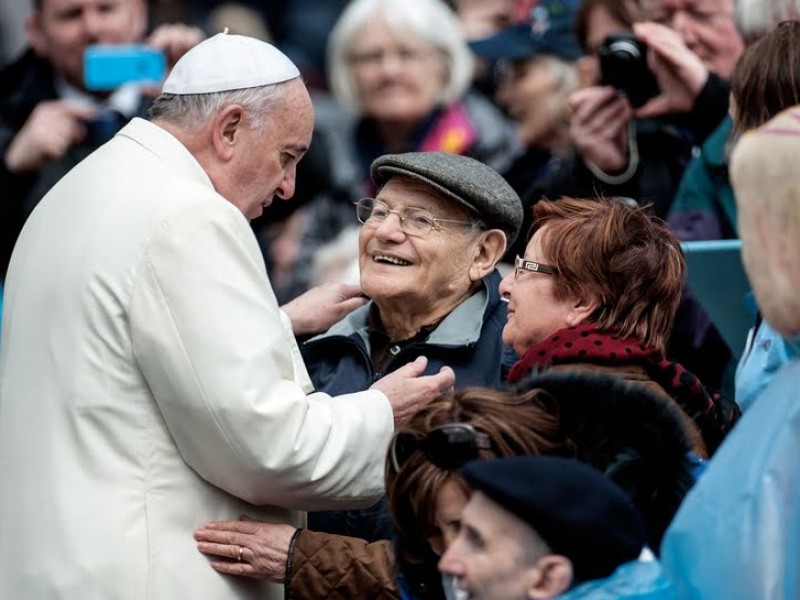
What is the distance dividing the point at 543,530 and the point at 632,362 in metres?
0.87

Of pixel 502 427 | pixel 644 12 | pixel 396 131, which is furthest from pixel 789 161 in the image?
pixel 396 131

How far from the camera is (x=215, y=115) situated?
3.68m

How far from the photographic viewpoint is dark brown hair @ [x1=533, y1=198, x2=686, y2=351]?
12.0ft

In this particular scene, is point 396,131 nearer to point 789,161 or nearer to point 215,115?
point 215,115

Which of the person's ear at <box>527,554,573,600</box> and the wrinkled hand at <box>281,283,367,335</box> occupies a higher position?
the person's ear at <box>527,554,573,600</box>

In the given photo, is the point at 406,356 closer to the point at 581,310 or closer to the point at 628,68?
the point at 581,310

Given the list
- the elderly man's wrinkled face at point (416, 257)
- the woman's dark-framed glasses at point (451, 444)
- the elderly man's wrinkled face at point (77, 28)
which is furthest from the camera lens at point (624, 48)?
the woman's dark-framed glasses at point (451, 444)

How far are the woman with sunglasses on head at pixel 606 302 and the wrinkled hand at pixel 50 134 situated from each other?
8.74 feet

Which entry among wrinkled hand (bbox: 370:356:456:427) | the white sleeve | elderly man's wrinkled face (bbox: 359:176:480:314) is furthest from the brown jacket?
elderly man's wrinkled face (bbox: 359:176:480:314)

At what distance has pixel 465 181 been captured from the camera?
13.2ft

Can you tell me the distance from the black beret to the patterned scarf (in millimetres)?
676

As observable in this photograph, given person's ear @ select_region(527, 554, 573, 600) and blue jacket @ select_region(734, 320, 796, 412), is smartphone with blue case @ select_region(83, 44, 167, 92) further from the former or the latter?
person's ear @ select_region(527, 554, 573, 600)

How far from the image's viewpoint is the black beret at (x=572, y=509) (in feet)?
8.97

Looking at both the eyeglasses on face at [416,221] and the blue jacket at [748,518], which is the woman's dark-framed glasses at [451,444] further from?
the eyeglasses on face at [416,221]
